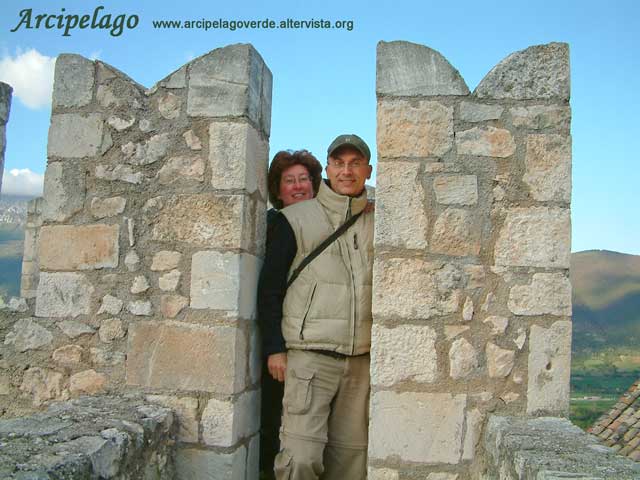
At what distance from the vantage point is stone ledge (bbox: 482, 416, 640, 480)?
2068 mm

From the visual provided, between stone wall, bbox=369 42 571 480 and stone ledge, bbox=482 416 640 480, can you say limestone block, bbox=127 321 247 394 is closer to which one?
stone wall, bbox=369 42 571 480

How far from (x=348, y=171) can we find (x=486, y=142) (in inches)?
27.6

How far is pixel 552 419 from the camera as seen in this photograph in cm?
280

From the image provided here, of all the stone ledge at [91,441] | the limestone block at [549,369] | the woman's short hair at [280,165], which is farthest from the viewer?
the woman's short hair at [280,165]

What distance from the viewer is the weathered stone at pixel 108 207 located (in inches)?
126

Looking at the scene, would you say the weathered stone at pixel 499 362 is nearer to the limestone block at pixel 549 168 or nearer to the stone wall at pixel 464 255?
the stone wall at pixel 464 255

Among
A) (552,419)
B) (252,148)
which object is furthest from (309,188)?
(552,419)

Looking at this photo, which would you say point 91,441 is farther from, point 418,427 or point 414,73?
point 414,73

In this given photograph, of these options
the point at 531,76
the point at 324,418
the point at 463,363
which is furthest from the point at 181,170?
the point at 531,76

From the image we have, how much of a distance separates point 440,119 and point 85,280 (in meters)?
1.94

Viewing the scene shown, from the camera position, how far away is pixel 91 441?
232cm

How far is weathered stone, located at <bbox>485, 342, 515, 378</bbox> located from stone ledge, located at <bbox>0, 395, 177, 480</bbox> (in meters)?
1.51

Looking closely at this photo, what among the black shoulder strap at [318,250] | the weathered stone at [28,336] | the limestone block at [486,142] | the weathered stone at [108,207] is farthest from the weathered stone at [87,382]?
the limestone block at [486,142]

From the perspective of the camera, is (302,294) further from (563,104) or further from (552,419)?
(563,104)
